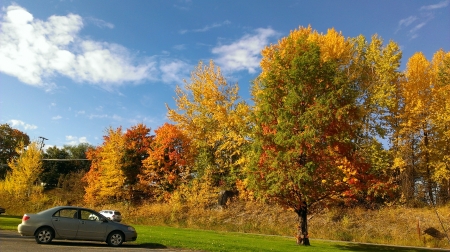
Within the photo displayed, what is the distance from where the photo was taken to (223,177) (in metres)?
42.2

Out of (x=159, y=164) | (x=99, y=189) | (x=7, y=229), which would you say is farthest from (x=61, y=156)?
(x=7, y=229)

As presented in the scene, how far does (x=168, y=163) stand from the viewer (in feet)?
144

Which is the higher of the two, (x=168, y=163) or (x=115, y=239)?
(x=168, y=163)

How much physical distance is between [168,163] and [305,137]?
1096 inches

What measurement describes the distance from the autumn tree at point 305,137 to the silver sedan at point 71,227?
869cm

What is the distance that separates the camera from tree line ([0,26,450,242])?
19.9m

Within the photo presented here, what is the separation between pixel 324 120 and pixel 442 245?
15.4 meters

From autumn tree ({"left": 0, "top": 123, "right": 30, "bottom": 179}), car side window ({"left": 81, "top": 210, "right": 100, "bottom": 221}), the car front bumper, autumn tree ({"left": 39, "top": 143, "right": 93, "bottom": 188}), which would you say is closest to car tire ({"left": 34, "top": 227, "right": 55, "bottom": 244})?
the car front bumper

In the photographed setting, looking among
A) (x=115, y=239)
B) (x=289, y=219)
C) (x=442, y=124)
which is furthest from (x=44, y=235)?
(x=442, y=124)

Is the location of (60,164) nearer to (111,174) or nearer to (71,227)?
(111,174)

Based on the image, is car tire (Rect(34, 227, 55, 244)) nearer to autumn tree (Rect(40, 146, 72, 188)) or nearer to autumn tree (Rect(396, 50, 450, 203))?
autumn tree (Rect(396, 50, 450, 203))

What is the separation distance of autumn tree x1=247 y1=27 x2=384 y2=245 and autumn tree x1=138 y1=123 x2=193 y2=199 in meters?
23.4

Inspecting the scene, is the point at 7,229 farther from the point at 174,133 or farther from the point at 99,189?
the point at 99,189

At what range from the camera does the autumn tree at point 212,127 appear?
3659 cm
